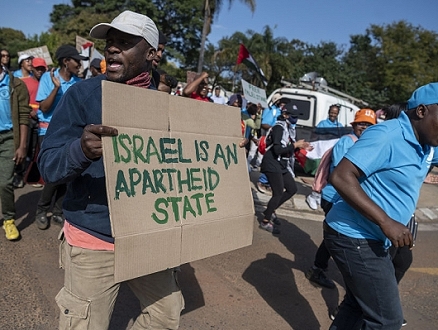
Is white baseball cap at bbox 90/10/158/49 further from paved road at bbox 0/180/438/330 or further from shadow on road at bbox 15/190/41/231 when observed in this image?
shadow on road at bbox 15/190/41/231

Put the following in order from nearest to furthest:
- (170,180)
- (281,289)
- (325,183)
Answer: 1. (170,180)
2. (281,289)
3. (325,183)

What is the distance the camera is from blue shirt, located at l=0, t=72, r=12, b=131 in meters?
4.10

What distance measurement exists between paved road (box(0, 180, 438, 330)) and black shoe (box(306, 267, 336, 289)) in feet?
0.23

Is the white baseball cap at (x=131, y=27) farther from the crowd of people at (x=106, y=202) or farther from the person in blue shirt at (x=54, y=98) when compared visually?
the person in blue shirt at (x=54, y=98)

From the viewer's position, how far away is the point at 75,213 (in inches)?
74.2

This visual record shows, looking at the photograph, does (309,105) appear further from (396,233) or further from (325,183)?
(396,233)

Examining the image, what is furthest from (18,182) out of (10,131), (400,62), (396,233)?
(400,62)

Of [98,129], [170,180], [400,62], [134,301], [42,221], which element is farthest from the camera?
[400,62]

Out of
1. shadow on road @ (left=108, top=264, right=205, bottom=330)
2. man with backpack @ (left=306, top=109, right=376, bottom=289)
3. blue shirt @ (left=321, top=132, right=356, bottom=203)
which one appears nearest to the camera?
shadow on road @ (left=108, top=264, right=205, bottom=330)

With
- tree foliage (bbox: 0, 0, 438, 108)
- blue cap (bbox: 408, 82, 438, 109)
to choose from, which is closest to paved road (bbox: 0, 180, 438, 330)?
blue cap (bbox: 408, 82, 438, 109)

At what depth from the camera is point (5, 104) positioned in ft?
13.5

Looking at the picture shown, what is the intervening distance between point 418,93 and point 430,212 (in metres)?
6.88

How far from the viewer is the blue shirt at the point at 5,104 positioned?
4098 mm

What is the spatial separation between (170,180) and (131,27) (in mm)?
720
